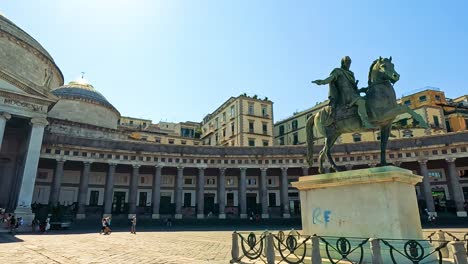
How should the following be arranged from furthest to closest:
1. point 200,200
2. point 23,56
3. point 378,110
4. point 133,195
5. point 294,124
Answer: point 294,124 < point 200,200 < point 23,56 < point 133,195 < point 378,110

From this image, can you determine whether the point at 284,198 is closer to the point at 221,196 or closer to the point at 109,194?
the point at 221,196

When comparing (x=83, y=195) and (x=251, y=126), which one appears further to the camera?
(x=251, y=126)

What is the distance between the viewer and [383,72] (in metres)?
9.27

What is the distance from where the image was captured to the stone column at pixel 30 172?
27.1m

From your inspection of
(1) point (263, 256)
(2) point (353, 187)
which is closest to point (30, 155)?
(1) point (263, 256)

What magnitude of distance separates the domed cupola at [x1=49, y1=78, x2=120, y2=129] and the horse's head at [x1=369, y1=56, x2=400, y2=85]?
47322 millimetres

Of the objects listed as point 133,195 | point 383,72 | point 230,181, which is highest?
point 230,181

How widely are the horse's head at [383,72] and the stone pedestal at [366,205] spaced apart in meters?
2.93

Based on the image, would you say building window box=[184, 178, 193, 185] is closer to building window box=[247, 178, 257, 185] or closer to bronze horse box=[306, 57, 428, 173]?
building window box=[247, 178, 257, 185]

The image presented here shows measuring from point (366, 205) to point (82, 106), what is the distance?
4995 cm

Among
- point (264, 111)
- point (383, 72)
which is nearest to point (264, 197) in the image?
point (264, 111)

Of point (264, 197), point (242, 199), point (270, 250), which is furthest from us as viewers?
point (264, 197)

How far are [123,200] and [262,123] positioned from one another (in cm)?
2948

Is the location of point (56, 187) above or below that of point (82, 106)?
below
